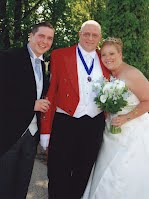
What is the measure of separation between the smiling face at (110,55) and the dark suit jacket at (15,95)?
0.89 meters

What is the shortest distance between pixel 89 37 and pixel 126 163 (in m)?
1.44

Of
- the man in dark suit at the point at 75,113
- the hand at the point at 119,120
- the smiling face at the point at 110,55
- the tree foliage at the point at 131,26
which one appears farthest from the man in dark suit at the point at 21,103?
the tree foliage at the point at 131,26

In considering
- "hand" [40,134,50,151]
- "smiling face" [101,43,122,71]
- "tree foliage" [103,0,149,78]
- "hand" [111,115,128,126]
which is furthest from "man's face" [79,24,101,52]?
"tree foliage" [103,0,149,78]

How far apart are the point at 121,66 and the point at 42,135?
119 cm

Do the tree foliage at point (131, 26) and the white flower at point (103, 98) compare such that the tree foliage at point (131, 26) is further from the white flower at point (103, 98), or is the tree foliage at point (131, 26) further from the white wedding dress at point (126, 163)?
the white flower at point (103, 98)

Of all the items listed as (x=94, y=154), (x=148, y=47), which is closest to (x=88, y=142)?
(x=94, y=154)

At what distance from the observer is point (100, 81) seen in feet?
12.8

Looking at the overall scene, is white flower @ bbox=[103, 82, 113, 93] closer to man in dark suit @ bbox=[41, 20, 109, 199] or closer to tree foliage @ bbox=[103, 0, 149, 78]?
man in dark suit @ bbox=[41, 20, 109, 199]

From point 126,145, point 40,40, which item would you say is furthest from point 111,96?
point 40,40

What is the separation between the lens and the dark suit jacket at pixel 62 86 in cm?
397

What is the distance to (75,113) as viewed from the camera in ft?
13.2

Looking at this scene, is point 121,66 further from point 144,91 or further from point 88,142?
point 88,142

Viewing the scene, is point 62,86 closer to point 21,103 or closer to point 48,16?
point 21,103

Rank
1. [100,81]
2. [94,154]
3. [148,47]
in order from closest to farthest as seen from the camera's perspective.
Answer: [100,81]
[94,154]
[148,47]
